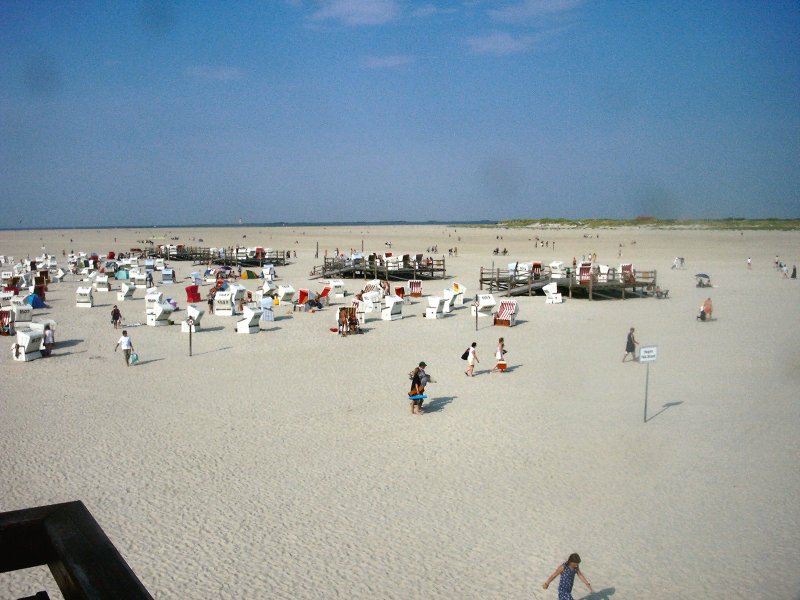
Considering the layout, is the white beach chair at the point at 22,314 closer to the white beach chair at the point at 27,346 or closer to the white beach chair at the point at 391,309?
A: the white beach chair at the point at 27,346

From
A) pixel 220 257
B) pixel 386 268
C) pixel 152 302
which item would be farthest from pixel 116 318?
pixel 220 257

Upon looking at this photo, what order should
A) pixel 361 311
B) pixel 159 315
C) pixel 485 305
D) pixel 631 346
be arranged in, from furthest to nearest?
pixel 485 305 < pixel 361 311 < pixel 159 315 < pixel 631 346

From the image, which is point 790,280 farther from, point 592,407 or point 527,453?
point 527,453

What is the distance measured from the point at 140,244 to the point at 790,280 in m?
85.2

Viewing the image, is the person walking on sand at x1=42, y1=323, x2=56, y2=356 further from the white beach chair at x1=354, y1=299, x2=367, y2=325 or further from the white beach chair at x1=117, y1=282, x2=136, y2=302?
the white beach chair at x1=117, y1=282, x2=136, y2=302

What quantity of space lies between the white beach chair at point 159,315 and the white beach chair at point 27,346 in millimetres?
5516

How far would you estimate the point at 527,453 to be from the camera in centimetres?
1112

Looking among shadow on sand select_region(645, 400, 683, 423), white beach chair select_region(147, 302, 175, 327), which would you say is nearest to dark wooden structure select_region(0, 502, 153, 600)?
shadow on sand select_region(645, 400, 683, 423)

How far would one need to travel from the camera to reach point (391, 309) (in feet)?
82.4

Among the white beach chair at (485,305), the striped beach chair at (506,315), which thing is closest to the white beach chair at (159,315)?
the white beach chair at (485,305)

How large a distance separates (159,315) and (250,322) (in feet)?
14.0

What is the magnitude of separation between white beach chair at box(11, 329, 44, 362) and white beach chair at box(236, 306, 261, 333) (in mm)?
6391

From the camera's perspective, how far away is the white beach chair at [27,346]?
18.6 metres

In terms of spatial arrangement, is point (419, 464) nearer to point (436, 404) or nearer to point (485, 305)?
point (436, 404)
